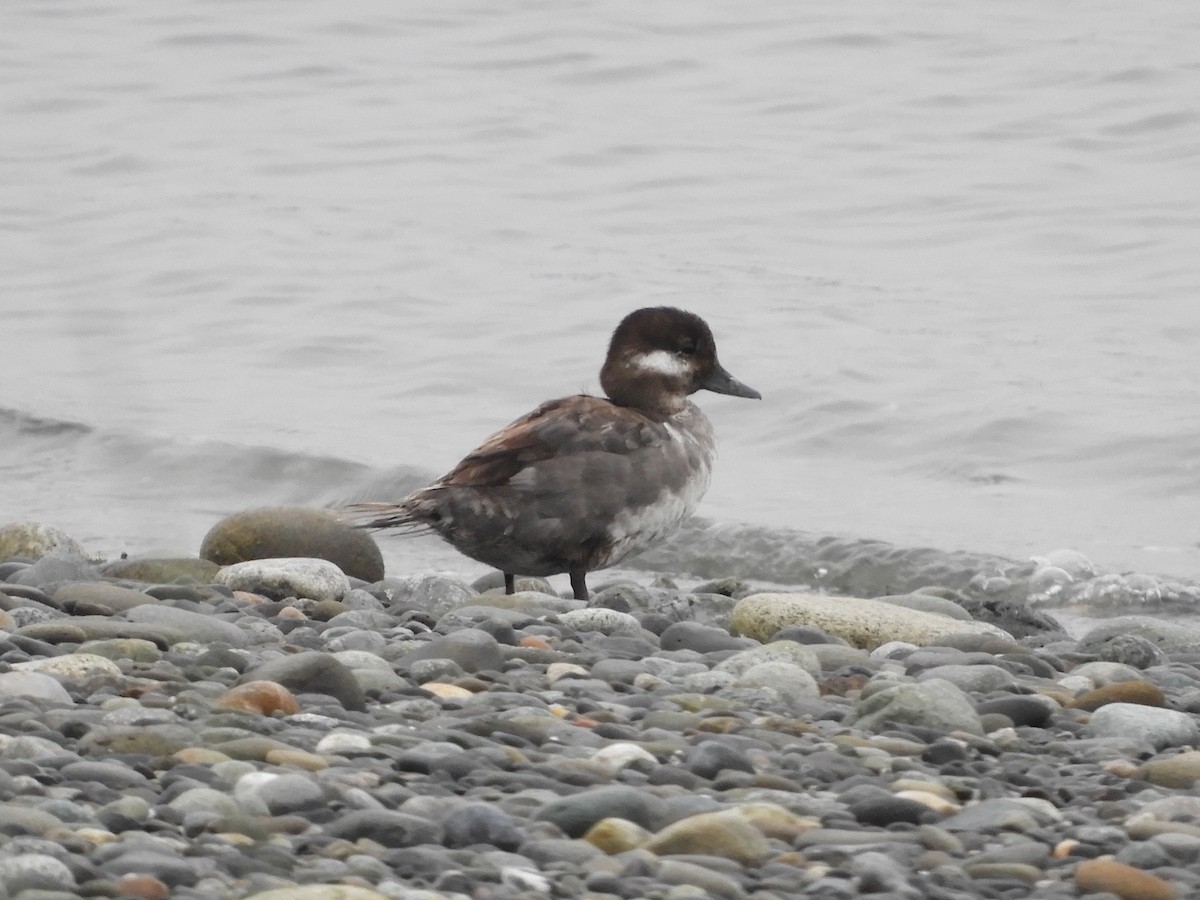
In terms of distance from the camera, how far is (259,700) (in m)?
4.49

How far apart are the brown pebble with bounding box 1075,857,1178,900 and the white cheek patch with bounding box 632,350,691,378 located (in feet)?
13.8

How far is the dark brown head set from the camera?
7.54 meters

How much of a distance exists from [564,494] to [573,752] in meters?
2.52

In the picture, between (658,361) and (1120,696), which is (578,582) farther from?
(1120,696)

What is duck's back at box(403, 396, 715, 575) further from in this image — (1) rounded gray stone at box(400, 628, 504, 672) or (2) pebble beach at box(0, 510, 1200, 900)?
(1) rounded gray stone at box(400, 628, 504, 672)

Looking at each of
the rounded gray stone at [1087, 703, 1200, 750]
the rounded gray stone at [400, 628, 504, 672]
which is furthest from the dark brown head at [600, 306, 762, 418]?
the rounded gray stone at [1087, 703, 1200, 750]

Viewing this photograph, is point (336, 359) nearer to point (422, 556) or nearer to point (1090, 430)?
point (422, 556)

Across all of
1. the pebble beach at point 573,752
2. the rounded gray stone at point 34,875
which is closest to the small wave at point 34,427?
the pebble beach at point 573,752

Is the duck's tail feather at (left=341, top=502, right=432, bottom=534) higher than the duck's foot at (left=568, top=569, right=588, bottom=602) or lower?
higher

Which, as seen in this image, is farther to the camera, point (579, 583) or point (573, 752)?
point (579, 583)

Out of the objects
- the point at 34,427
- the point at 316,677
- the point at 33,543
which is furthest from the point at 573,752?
the point at 34,427

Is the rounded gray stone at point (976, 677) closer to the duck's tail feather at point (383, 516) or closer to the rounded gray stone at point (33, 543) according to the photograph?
the duck's tail feather at point (383, 516)

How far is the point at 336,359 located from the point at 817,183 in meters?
5.97

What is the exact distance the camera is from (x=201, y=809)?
3.65 m
